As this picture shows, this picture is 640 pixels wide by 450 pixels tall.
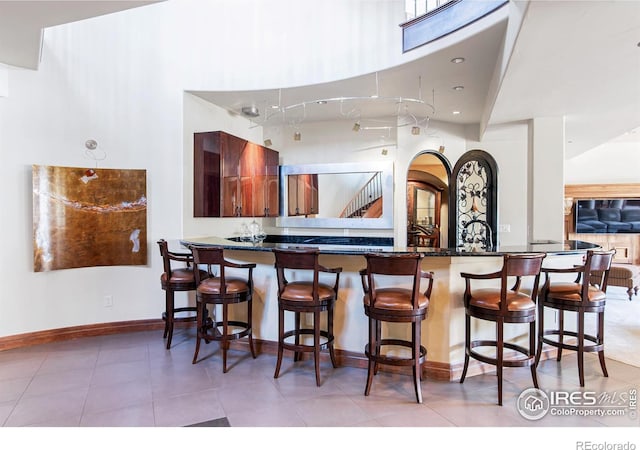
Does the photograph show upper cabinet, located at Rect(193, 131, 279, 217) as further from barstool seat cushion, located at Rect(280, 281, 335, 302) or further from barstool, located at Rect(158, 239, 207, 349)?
barstool seat cushion, located at Rect(280, 281, 335, 302)

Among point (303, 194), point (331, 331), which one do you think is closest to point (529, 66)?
point (331, 331)

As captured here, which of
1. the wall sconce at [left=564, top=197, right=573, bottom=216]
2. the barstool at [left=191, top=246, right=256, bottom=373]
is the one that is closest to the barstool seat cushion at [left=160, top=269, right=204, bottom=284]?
the barstool at [left=191, top=246, right=256, bottom=373]

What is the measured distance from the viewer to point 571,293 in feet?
9.62

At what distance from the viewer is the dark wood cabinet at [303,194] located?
6.01 meters

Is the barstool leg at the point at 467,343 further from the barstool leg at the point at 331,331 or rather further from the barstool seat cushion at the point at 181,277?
the barstool seat cushion at the point at 181,277

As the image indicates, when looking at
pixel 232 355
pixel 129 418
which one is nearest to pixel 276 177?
pixel 232 355

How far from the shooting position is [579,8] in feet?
6.44

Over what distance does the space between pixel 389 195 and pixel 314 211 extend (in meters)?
1.25

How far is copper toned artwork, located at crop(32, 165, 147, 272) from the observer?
3.72 m

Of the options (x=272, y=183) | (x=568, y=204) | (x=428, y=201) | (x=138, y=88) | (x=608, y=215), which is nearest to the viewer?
(x=138, y=88)

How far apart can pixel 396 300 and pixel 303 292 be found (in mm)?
734

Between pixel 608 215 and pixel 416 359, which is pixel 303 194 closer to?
pixel 416 359

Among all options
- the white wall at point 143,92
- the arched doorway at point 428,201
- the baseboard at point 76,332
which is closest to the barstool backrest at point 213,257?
the white wall at point 143,92

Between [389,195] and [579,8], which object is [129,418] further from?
[389,195]
